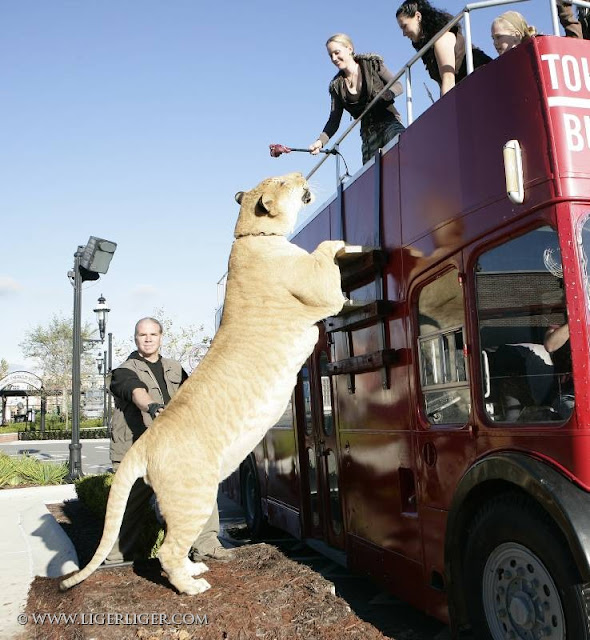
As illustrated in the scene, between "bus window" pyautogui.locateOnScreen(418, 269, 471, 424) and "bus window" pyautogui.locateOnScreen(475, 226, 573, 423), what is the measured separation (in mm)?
226

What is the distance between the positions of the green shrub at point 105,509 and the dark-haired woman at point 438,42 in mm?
3962

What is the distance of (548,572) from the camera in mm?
2881

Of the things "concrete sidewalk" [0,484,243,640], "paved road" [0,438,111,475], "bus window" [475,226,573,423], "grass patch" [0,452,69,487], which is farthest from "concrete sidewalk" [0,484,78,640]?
"paved road" [0,438,111,475]

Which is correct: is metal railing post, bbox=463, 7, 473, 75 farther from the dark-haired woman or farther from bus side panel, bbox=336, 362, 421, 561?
bus side panel, bbox=336, 362, 421, 561

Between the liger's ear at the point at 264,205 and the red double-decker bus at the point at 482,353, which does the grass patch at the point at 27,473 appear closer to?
the red double-decker bus at the point at 482,353

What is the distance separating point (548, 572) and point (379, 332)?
204 centimetres

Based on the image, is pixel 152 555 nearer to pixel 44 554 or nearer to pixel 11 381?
pixel 44 554

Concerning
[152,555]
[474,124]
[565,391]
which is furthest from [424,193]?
[152,555]

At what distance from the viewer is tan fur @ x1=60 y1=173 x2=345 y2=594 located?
13.2 ft

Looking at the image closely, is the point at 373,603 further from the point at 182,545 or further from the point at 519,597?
the point at 519,597

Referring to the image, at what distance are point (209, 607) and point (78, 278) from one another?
8.98 metres

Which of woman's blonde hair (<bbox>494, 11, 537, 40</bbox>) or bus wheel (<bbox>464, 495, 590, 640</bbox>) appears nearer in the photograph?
bus wheel (<bbox>464, 495, 590, 640</bbox>)

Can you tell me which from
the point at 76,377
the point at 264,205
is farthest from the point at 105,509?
the point at 76,377

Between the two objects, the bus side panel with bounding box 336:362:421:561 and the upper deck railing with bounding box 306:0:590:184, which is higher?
the upper deck railing with bounding box 306:0:590:184
